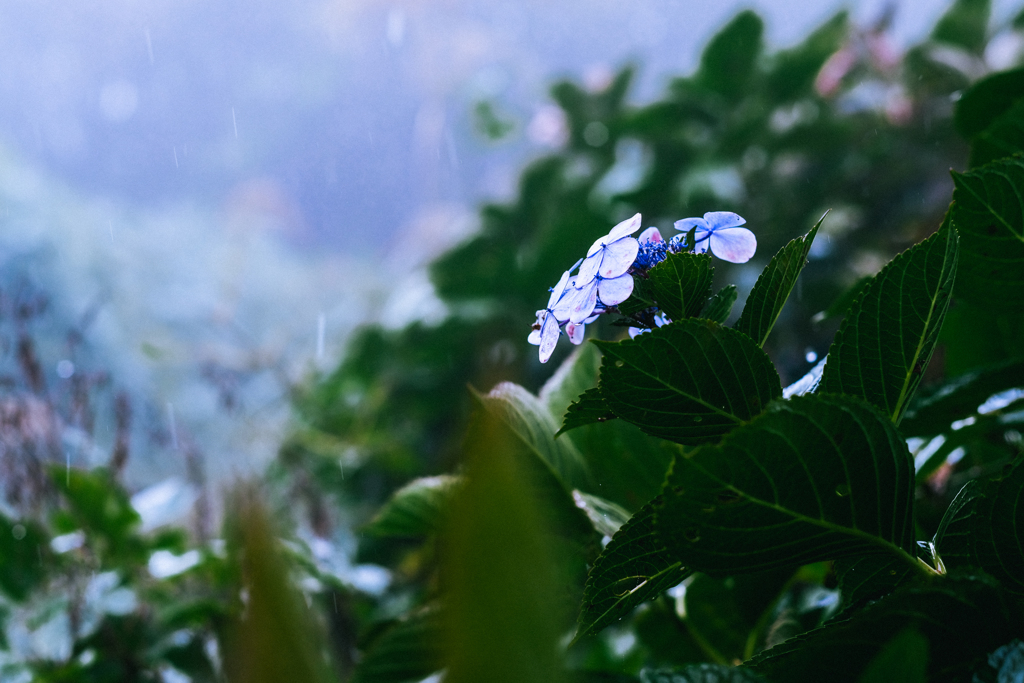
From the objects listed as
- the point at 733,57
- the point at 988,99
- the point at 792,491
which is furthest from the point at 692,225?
the point at 733,57

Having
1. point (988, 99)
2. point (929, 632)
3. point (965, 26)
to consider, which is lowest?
point (929, 632)

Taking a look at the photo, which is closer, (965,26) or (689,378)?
(689,378)

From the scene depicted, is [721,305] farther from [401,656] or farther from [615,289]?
[401,656]

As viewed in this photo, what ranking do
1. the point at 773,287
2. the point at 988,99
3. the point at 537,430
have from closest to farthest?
the point at 773,287 → the point at 537,430 → the point at 988,99

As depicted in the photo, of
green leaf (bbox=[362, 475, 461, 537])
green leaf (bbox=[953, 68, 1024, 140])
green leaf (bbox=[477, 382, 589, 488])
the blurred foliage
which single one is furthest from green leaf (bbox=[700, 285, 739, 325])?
green leaf (bbox=[953, 68, 1024, 140])

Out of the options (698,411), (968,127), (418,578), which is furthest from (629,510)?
(418,578)

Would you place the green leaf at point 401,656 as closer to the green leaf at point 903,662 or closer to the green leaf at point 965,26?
the green leaf at point 903,662

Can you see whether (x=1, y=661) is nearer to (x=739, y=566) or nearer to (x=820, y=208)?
(x=739, y=566)
